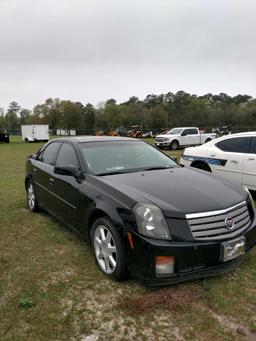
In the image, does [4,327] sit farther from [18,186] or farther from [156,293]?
[18,186]

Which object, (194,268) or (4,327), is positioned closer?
(4,327)

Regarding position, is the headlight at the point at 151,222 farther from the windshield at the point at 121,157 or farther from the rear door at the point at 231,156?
the rear door at the point at 231,156

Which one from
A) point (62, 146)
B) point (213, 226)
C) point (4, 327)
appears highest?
point (62, 146)

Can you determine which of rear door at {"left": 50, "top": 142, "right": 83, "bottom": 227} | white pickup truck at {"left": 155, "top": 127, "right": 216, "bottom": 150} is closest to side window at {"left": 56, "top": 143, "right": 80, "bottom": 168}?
rear door at {"left": 50, "top": 142, "right": 83, "bottom": 227}

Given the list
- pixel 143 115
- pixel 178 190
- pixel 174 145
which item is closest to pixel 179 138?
pixel 174 145

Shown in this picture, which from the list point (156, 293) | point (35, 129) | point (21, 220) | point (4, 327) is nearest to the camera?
point (4, 327)

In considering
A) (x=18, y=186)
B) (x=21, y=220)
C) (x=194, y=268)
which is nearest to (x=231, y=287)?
(x=194, y=268)

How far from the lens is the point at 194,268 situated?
295cm

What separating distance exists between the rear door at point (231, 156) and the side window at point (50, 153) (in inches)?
140

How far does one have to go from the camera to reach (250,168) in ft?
20.9

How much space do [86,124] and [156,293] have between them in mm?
74016

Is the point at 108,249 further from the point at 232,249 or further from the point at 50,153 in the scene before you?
the point at 50,153

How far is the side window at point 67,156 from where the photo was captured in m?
Result: 4.43

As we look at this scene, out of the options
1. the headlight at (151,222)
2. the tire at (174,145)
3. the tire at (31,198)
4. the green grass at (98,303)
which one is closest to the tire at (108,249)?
the green grass at (98,303)
